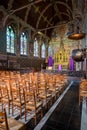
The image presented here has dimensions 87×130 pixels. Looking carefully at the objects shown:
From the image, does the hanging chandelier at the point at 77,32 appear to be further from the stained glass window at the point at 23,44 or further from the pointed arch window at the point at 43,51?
the pointed arch window at the point at 43,51

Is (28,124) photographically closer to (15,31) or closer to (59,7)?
(15,31)

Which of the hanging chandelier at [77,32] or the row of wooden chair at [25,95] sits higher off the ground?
the hanging chandelier at [77,32]

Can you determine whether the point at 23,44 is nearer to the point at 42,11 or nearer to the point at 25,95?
the point at 42,11

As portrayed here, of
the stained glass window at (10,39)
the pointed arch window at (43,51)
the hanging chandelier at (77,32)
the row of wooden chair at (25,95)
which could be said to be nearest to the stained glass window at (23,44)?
the stained glass window at (10,39)

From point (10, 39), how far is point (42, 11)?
699 cm

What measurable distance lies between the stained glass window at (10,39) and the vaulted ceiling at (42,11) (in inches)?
76.0

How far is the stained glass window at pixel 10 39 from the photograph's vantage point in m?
16.3

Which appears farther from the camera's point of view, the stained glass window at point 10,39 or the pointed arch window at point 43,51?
the pointed arch window at point 43,51

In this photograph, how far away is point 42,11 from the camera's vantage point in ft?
67.2

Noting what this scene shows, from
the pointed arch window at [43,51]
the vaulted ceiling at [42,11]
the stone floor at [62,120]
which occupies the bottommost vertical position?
the stone floor at [62,120]

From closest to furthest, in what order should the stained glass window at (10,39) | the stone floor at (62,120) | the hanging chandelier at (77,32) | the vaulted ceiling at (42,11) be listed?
the stone floor at (62,120)
the hanging chandelier at (77,32)
the vaulted ceiling at (42,11)
the stained glass window at (10,39)

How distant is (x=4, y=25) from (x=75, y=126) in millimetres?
13077

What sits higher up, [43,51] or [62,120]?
[43,51]

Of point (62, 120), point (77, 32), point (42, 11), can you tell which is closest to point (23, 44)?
point (42, 11)
